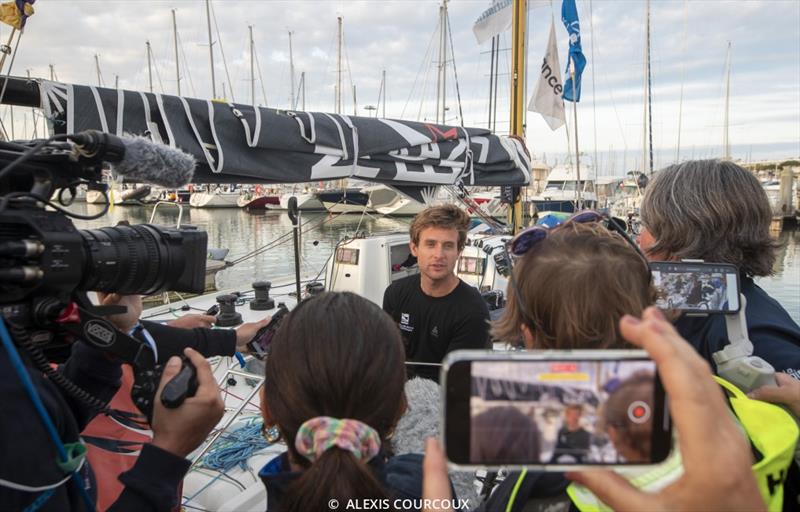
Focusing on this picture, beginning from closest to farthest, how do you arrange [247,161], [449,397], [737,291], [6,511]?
[449,397] < [6,511] < [737,291] < [247,161]

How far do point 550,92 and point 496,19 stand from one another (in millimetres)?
1205

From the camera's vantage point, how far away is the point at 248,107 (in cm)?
303

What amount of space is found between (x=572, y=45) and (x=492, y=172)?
3.31 meters

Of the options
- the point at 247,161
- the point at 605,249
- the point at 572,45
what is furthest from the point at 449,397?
the point at 572,45

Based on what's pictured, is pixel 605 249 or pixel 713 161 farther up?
pixel 713 161

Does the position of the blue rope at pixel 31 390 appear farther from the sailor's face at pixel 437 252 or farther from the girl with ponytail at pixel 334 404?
the sailor's face at pixel 437 252

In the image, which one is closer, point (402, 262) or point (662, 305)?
point (662, 305)

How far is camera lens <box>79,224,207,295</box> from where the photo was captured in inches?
46.4

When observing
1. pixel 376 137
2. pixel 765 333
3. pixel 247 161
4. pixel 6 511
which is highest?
pixel 376 137

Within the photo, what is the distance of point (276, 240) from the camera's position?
4.36 m

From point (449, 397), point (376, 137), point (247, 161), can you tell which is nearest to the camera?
point (449, 397)

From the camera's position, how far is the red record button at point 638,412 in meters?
0.66

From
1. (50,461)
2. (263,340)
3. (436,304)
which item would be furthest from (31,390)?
(436,304)

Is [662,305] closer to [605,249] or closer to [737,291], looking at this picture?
[737,291]
